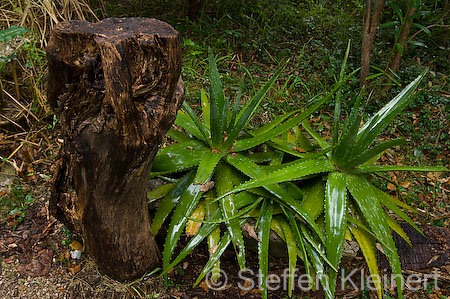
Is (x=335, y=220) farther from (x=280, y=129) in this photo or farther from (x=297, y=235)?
(x=280, y=129)

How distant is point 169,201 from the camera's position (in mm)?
1976

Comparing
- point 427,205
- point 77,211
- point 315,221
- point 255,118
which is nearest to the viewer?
point 77,211

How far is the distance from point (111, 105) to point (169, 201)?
0.80m

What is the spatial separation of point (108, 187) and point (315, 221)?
106 cm

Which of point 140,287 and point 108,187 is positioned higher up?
point 108,187

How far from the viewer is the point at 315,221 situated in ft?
6.37

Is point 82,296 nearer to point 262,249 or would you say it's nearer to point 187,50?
point 262,249

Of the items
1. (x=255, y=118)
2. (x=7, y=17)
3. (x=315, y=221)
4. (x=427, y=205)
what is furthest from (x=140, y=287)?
(x=7, y=17)

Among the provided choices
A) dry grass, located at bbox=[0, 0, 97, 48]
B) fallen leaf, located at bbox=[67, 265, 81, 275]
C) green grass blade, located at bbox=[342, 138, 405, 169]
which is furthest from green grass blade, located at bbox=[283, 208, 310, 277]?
dry grass, located at bbox=[0, 0, 97, 48]

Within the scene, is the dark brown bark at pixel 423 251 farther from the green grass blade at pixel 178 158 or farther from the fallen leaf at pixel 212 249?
the green grass blade at pixel 178 158

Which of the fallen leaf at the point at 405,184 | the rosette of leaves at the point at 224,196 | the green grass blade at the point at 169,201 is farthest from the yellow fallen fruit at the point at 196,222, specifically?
the fallen leaf at the point at 405,184

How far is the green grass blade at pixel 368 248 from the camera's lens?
1862 mm

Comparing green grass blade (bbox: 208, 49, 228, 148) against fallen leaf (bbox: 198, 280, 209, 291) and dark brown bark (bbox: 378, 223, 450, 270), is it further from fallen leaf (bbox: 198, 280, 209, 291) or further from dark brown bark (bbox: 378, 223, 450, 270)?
dark brown bark (bbox: 378, 223, 450, 270)

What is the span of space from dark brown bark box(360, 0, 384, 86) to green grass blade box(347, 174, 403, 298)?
1.70 metres
